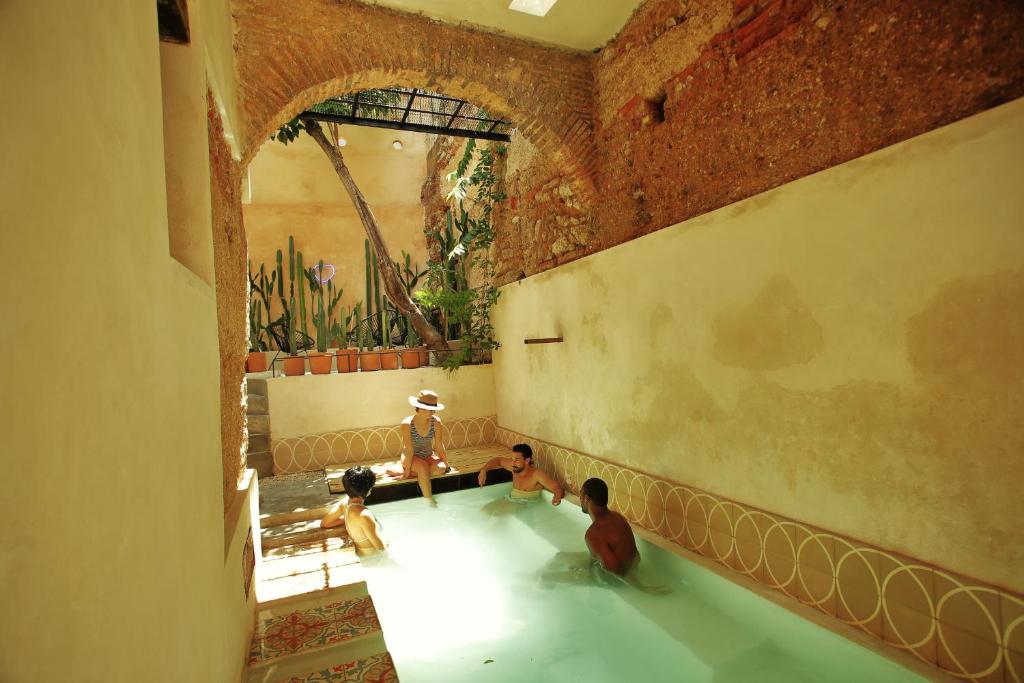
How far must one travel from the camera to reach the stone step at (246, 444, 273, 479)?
18.3ft

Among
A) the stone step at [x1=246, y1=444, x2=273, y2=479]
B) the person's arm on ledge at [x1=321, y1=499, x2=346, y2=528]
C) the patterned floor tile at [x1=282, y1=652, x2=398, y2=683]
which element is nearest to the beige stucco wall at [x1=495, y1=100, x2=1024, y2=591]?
the patterned floor tile at [x1=282, y1=652, x2=398, y2=683]

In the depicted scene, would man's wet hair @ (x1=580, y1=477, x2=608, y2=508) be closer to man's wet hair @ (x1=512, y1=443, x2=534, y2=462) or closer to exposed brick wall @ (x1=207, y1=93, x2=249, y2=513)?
man's wet hair @ (x1=512, y1=443, x2=534, y2=462)

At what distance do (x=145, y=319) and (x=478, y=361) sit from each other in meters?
5.99

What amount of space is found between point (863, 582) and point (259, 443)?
5.62 m

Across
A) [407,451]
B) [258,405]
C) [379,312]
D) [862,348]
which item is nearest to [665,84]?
[862,348]

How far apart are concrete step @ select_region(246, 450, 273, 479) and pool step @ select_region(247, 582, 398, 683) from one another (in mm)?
3245

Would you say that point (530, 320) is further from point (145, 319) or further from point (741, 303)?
point (145, 319)

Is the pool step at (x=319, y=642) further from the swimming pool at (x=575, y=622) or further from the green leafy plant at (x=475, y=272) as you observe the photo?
the green leafy plant at (x=475, y=272)

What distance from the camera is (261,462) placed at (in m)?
5.62

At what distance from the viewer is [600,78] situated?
467 centimetres

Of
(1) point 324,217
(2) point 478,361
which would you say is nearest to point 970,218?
(2) point 478,361

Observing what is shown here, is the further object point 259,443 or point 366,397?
point 366,397

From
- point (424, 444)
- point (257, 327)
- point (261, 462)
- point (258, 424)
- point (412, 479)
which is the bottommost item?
point (412, 479)

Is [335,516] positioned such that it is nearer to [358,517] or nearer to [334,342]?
[358,517]
